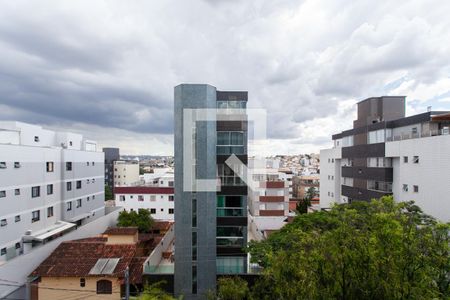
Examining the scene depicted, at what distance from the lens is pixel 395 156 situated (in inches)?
704

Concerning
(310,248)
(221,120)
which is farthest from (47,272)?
(310,248)

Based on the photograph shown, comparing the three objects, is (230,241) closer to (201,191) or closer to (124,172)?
(201,191)

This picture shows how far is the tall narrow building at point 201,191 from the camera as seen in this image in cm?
1358

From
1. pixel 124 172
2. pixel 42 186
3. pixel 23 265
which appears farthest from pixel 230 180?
pixel 124 172

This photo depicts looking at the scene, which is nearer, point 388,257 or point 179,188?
point 388,257

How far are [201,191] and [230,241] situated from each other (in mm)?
3378

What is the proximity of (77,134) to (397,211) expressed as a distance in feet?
96.4

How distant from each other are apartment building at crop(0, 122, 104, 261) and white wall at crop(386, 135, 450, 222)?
24.6m

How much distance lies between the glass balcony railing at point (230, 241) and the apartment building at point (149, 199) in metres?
19.1

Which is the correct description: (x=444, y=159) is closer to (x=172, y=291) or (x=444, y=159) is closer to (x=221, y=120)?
(x=221, y=120)

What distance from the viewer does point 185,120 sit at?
44.7 feet

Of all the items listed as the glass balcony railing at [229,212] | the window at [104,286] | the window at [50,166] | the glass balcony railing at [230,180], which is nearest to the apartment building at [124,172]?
the window at [50,166]

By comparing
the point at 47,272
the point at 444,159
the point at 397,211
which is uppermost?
the point at 444,159

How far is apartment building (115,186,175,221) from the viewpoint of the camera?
31938 millimetres
